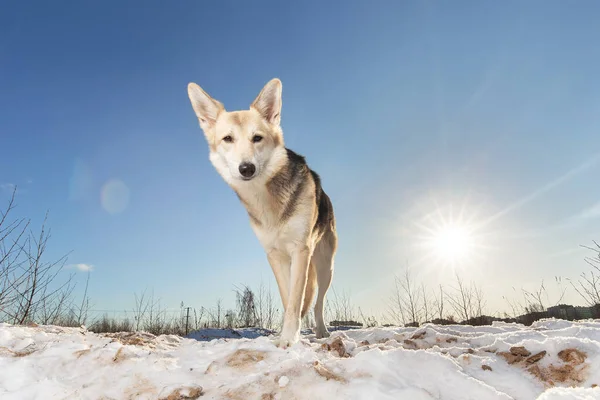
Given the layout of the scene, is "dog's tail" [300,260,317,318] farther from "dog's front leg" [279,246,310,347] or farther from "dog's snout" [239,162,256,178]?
"dog's snout" [239,162,256,178]

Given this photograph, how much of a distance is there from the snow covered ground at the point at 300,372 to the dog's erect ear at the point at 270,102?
257 cm

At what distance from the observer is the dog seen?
4047 mm

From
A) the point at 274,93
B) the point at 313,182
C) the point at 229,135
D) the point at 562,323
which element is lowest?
the point at 562,323

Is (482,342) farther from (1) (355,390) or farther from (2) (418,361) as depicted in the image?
(1) (355,390)

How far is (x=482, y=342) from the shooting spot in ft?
11.6

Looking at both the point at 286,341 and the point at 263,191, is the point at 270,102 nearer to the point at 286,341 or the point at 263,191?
the point at 263,191

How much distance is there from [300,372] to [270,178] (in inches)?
96.3

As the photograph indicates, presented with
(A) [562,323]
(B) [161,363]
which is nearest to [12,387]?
(B) [161,363]

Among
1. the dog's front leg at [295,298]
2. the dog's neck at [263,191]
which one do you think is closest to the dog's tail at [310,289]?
the dog's front leg at [295,298]

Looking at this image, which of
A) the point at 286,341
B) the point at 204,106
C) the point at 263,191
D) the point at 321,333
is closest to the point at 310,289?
the point at 321,333

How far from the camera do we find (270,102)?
4.58m

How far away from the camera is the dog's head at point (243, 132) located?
13.4ft

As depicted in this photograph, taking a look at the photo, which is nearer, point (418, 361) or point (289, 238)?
point (418, 361)

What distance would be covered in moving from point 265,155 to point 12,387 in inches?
111
